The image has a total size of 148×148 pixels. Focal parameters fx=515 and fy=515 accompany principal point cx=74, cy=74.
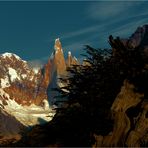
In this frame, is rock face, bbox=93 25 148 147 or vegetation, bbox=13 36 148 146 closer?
rock face, bbox=93 25 148 147

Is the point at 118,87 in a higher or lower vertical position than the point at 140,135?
higher

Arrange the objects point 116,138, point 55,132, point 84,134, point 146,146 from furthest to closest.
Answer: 1. point 55,132
2. point 84,134
3. point 116,138
4. point 146,146

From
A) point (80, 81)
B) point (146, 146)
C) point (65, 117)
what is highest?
point (80, 81)

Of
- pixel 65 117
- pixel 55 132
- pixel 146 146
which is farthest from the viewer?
pixel 55 132

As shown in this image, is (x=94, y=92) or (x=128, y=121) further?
(x=94, y=92)

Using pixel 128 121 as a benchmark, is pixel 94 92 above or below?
above

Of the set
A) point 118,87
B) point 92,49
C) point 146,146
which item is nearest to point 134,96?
point 118,87

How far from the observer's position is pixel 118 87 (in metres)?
21.7

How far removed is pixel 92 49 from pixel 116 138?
5.84 meters

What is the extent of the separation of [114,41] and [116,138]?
4.63 meters

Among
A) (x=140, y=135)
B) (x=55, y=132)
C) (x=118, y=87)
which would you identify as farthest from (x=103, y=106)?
(x=55, y=132)

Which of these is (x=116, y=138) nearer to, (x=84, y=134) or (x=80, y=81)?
(x=84, y=134)

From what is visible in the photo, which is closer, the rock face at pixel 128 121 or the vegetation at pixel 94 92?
the rock face at pixel 128 121

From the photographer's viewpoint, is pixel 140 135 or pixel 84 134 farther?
pixel 84 134
